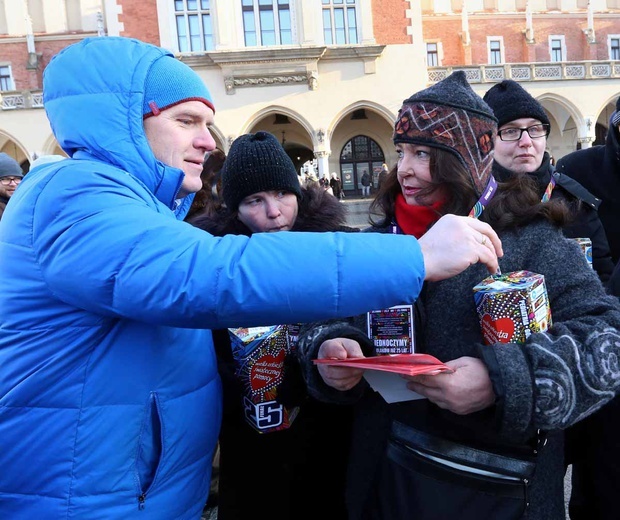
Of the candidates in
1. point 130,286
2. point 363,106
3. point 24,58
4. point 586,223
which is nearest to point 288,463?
point 130,286

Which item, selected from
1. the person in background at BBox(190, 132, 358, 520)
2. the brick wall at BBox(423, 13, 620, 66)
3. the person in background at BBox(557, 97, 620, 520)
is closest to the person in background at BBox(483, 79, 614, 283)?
the person in background at BBox(557, 97, 620, 520)

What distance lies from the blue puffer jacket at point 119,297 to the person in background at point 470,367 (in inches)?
14.9

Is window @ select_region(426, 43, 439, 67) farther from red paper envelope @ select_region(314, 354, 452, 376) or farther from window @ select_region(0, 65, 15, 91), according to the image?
red paper envelope @ select_region(314, 354, 452, 376)

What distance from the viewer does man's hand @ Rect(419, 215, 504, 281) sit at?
98 cm

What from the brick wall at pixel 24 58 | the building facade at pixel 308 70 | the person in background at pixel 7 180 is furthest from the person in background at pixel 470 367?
the brick wall at pixel 24 58

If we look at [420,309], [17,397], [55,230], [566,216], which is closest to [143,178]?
[55,230]

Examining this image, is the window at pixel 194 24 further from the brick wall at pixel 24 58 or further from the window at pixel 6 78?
the window at pixel 6 78

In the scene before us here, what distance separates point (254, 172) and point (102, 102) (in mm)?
1183

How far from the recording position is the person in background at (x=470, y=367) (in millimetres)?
1147

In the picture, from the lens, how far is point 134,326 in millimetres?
1151

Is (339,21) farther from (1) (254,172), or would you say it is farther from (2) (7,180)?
(1) (254,172)

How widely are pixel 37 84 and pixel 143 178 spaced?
27.1m

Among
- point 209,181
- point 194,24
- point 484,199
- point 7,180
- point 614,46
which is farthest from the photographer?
point 614,46

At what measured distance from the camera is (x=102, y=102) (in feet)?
3.62
